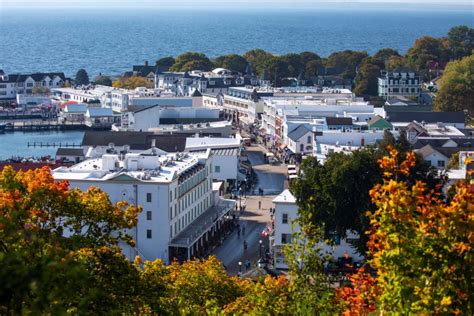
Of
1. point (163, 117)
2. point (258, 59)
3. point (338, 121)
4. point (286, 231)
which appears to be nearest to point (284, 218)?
point (286, 231)

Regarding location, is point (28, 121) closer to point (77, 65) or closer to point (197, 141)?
point (197, 141)

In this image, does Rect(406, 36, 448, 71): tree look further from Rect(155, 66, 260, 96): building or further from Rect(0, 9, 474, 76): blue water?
Rect(0, 9, 474, 76): blue water

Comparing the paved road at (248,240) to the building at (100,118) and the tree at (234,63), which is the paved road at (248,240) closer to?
the building at (100,118)

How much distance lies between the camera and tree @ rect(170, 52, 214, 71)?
6681cm

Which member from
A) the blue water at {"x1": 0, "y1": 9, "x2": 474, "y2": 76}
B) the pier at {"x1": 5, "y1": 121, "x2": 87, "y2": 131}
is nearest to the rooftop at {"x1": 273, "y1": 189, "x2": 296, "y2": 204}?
the pier at {"x1": 5, "y1": 121, "x2": 87, "y2": 131}

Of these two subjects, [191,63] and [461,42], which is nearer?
[191,63]

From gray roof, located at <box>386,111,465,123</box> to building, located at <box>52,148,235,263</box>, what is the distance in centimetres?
1733

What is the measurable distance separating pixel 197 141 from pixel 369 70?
2406 centimetres

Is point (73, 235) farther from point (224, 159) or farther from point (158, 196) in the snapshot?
point (224, 159)

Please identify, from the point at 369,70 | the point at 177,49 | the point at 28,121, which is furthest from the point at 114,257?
the point at 177,49

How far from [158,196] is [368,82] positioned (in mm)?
35731

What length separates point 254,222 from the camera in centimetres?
2942

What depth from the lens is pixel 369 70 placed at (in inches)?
2347

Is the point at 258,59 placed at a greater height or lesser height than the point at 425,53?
lesser
